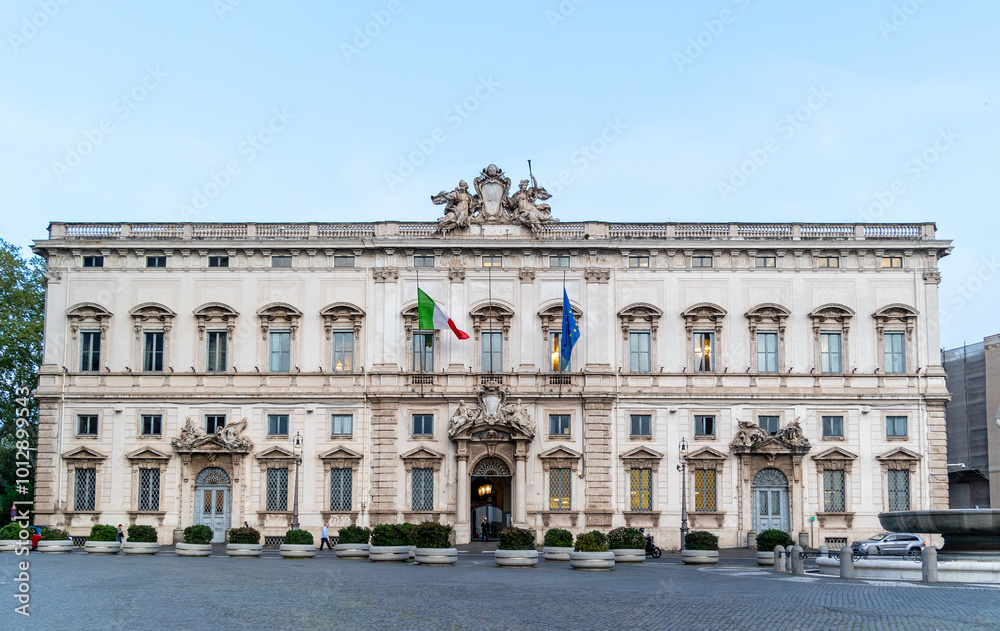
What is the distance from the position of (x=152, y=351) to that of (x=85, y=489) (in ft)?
26.2

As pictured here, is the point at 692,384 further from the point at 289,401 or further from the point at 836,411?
the point at 289,401

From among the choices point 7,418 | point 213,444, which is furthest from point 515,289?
point 7,418

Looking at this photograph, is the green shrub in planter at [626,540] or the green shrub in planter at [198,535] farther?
the green shrub in planter at [198,535]

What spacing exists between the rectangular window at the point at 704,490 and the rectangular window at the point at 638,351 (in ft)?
20.3

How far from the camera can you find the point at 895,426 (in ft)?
195

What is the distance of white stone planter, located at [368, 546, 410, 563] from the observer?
43.3 meters

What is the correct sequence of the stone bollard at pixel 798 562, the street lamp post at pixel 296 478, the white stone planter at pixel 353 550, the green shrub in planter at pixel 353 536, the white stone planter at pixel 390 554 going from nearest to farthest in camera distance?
1. the stone bollard at pixel 798 562
2. the white stone planter at pixel 390 554
3. the white stone planter at pixel 353 550
4. the green shrub in planter at pixel 353 536
5. the street lamp post at pixel 296 478

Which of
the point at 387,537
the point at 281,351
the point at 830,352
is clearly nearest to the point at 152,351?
the point at 281,351

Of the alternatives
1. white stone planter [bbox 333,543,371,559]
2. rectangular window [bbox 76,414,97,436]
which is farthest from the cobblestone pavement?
rectangular window [bbox 76,414,97,436]

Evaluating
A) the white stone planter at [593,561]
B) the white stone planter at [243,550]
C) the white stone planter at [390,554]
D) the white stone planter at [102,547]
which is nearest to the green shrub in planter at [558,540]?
the white stone planter at [593,561]

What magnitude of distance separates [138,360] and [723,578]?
35869 mm

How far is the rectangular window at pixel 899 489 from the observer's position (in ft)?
193

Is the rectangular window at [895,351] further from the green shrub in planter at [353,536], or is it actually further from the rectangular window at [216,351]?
the rectangular window at [216,351]

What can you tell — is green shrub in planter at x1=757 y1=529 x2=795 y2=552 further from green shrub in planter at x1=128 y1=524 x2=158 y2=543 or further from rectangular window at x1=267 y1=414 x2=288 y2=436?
green shrub in planter at x1=128 y1=524 x2=158 y2=543
